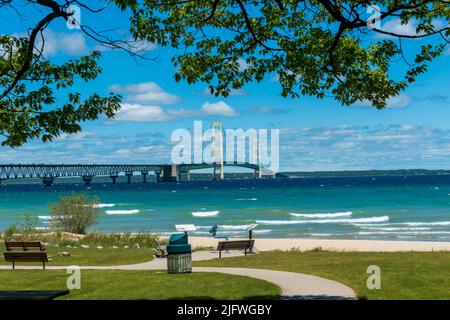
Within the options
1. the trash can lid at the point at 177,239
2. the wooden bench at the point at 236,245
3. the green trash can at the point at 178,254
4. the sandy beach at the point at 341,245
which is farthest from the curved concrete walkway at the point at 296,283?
the sandy beach at the point at 341,245

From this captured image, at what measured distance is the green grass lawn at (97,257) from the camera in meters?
24.6

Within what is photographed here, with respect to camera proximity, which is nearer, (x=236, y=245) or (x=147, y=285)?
(x=147, y=285)

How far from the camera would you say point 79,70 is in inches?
600

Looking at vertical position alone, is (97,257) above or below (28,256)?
below

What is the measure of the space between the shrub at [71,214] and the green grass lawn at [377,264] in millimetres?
16947

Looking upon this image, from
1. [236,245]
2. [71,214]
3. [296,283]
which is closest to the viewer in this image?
[296,283]

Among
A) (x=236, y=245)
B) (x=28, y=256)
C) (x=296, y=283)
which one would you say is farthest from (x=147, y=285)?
(x=236, y=245)

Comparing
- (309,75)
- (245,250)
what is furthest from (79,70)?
(245,250)

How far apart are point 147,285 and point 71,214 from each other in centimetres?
2535

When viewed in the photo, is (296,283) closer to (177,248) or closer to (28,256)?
(177,248)

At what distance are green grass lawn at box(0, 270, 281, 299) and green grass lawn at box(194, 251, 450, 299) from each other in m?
2.49

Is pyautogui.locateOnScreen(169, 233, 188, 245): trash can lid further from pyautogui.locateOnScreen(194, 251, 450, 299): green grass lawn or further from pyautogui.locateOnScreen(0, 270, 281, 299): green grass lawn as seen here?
pyautogui.locateOnScreen(194, 251, 450, 299): green grass lawn

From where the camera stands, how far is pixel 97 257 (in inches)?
1035

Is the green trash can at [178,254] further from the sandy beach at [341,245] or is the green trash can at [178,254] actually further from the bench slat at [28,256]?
the sandy beach at [341,245]
